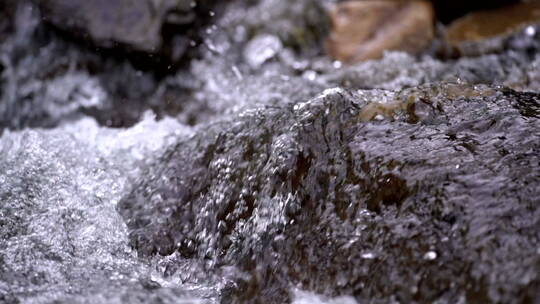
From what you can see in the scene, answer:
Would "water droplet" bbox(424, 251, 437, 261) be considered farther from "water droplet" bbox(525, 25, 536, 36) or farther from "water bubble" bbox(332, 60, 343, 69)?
"water droplet" bbox(525, 25, 536, 36)

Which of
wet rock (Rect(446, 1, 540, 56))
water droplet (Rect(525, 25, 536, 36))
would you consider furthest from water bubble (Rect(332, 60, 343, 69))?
water droplet (Rect(525, 25, 536, 36))

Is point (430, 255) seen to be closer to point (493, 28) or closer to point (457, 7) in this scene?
point (493, 28)

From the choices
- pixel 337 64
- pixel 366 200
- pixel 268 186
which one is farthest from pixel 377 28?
pixel 366 200

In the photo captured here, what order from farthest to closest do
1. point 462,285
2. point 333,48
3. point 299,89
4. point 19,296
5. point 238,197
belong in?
1. point 333,48
2. point 299,89
3. point 238,197
4. point 19,296
5. point 462,285

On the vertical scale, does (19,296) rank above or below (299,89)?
above

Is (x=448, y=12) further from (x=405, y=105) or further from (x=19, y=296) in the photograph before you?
(x=19, y=296)

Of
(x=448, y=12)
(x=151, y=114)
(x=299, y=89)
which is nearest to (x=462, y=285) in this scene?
(x=299, y=89)

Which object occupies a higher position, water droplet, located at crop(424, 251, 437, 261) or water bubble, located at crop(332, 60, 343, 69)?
water droplet, located at crop(424, 251, 437, 261)

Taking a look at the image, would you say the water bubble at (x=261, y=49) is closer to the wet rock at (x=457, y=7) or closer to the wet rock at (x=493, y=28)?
the wet rock at (x=493, y=28)
